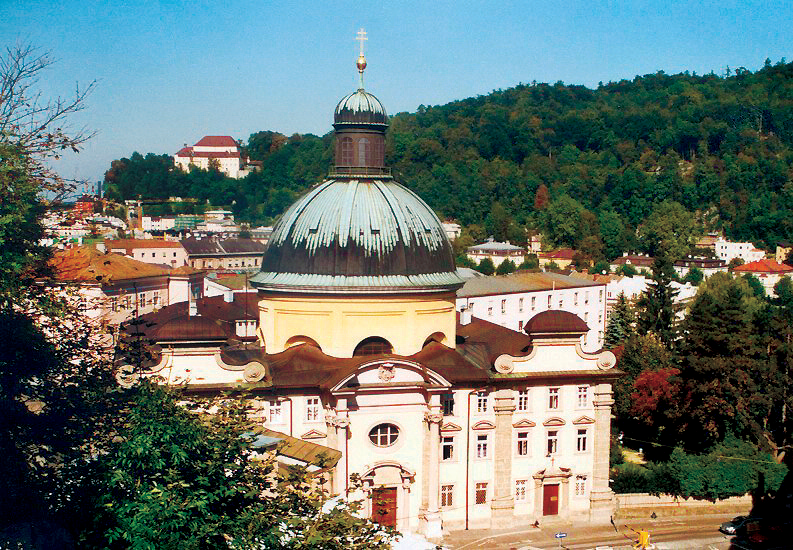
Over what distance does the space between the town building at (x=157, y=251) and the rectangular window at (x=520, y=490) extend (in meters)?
80.7

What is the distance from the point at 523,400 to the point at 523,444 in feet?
6.21

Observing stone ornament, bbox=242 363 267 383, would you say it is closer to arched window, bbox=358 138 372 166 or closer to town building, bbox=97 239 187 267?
arched window, bbox=358 138 372 166

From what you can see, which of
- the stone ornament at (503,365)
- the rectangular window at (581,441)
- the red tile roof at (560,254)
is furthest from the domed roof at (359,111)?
the red tile roof at (560,254)

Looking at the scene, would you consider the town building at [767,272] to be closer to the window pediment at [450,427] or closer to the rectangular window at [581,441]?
the rectangular window at [581,441]

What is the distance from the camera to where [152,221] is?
179 m

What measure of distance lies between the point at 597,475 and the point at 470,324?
11.4 metres

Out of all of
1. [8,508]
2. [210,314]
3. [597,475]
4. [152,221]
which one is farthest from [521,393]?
[152,221]

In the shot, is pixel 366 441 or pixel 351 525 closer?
pixel 351 525

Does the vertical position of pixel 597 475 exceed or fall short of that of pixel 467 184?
it falls short

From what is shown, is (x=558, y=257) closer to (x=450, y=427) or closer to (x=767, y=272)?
(x=767, y=272)

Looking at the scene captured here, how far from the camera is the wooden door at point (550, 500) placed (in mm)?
46312

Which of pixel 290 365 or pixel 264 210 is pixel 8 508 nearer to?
pixel 290 365

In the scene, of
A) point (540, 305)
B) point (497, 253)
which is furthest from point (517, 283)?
point (497, 253)

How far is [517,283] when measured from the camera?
92062 mm
